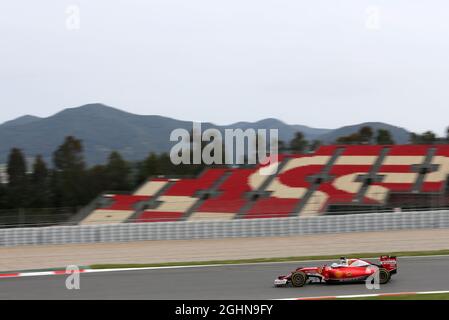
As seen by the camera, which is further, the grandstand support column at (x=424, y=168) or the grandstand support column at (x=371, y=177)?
the grandstand support column at (x=371, y=177)

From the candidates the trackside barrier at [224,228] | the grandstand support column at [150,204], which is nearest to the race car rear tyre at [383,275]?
the trackside barrier at [224,228]

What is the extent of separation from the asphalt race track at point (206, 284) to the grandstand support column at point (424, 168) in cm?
2198

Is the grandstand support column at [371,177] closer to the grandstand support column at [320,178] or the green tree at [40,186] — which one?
the grandstand support column at [320,178]

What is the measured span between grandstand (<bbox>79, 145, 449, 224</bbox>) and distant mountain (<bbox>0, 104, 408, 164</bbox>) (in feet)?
271

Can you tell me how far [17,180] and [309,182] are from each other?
1243 inches

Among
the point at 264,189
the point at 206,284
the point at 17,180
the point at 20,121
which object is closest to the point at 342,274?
the point at 206,284

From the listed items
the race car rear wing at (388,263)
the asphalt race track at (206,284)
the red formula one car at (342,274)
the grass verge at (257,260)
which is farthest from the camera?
the grass verge at (257,260)

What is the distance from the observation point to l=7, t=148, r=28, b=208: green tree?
172 feet

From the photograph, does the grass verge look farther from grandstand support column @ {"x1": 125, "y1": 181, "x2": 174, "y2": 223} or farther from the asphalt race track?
grandstand support column @ {"x1": 125, "y1": 181, "x2": 174, "y2": 223}

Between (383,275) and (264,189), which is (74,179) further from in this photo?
(383,275)

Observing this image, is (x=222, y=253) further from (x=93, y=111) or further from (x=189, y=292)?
(x=93, y=111)

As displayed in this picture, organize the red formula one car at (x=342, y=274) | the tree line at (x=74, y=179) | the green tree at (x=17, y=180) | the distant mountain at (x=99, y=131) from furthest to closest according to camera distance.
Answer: the distant mountain at (x=99, y=131) < the green tree at (x=17, y=180) < the tree line at (x=74, y=179) < the red formula one car at (x=342, y=274)

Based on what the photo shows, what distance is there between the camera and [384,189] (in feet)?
109

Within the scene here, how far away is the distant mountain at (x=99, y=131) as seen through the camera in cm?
12975
